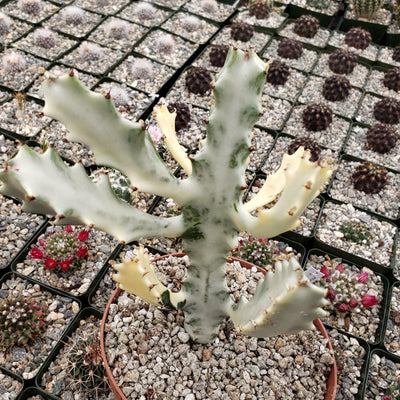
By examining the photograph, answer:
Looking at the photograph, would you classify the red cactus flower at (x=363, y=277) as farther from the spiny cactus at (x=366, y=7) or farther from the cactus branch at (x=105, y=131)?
the spiny cactus at (x=366, y=7)

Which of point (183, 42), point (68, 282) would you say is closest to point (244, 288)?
point (68, 282)

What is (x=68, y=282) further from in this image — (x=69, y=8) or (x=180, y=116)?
(x=69, y=8)

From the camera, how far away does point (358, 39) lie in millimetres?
4613

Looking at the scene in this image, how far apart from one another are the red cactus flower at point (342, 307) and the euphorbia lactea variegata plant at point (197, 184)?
3.94 ft

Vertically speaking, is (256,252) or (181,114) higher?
(181,114)

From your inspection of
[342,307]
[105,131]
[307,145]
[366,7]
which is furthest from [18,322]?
[366,7]

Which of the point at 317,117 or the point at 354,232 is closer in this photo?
the point at 354,232

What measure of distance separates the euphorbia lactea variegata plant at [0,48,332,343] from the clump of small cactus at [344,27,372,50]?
3.81m

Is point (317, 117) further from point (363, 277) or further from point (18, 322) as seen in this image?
point (18, 322)

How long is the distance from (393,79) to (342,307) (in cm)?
253

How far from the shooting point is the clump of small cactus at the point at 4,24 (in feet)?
13.6

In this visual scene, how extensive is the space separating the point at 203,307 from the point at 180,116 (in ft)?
6.54

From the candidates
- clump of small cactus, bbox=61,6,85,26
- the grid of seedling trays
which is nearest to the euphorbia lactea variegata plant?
the grid of seedling trays

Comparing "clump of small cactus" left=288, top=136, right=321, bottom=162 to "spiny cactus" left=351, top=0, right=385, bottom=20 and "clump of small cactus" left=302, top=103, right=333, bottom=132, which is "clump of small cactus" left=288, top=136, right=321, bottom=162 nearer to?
"clump of small cactus" left=302, top=103, right=333, bottom=132
